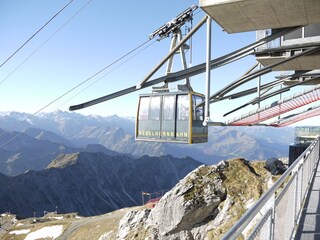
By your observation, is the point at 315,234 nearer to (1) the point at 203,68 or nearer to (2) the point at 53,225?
(1) the point at 203,68

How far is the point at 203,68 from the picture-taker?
17984mm

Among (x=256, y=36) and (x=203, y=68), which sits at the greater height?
(x=256, y=36)

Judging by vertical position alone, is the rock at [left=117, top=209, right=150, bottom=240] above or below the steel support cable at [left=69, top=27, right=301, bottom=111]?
below

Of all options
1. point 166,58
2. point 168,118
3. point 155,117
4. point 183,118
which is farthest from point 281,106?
point 166,58

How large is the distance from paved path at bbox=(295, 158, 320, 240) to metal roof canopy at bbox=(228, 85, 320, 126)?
11.7 meters

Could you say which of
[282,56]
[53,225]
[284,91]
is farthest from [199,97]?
[53,225]

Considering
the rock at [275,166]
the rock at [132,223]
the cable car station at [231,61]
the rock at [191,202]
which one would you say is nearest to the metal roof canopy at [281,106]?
the cable car station at [231,61]

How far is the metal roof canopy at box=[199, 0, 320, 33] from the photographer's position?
1161cm

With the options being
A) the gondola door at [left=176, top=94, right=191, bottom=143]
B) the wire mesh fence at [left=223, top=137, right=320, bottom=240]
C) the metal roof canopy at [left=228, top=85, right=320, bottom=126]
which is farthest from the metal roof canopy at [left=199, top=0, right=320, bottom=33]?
the metal roof canopy at [left=228, top=85, right=320, bottom=126]

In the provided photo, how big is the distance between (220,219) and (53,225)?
61.8 m

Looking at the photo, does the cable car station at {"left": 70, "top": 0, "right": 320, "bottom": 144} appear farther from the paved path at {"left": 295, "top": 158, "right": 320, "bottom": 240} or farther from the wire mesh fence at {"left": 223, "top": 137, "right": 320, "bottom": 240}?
the wire mesh fence at {"left": 223, "top": 137, "right": 320, "bottom": 240}

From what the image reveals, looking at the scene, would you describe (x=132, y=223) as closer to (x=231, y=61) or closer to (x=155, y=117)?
(x=155, y=117)

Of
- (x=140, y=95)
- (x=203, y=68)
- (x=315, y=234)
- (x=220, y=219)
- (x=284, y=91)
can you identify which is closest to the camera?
(x=315, y=234)

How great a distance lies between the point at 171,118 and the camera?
23.0 metres
